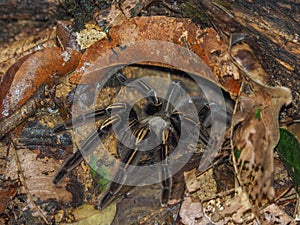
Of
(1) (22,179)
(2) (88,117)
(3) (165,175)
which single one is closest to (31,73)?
(2) (88,117)

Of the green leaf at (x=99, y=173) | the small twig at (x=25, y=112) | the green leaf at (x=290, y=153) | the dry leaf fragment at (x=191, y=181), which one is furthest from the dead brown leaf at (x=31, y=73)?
the green leaf at (x=290, y=153)

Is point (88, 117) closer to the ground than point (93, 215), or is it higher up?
higher up

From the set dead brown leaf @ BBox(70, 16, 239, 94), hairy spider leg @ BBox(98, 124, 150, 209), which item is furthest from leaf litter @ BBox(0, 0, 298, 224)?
hairy spider leg @ BBox(98, 124, 150, 209)

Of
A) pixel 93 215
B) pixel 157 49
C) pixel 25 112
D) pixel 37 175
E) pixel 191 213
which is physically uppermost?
pixel 157 49

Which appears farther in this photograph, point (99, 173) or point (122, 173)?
point (99, 173)

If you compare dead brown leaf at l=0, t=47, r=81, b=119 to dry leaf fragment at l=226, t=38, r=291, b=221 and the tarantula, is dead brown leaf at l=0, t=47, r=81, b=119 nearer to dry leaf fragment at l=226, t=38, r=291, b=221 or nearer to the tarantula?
the tarantula

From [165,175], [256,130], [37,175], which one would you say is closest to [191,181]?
[165,175]

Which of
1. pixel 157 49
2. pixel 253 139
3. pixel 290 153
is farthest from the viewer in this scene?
pixel 157 49

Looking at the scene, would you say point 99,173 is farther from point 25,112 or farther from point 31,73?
point 31,73

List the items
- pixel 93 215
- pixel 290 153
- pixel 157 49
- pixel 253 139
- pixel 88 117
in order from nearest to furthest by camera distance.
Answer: pixel 253 139 → pixel 290 153 → pixel 93 215 → pixel 157 49 → pixel 88 117
